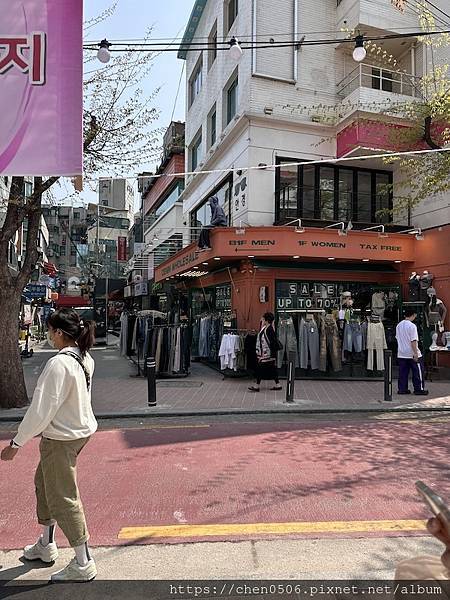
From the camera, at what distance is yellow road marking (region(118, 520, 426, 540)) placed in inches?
159

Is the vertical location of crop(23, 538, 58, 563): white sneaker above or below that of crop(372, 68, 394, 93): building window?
below

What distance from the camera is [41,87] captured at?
5285mm

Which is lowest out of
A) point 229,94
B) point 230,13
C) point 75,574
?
point 75,574

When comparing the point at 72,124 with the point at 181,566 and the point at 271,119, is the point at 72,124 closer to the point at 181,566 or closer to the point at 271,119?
the point at 181,566

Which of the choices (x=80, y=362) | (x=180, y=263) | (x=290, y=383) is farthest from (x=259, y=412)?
(x=180, y=263)

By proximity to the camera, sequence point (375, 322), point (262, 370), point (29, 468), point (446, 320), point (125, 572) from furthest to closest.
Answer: point (446, 320)
point (375, 322)
point (262, 370)
point (29, 468)
point (125, 572)

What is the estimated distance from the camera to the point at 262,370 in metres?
11.5

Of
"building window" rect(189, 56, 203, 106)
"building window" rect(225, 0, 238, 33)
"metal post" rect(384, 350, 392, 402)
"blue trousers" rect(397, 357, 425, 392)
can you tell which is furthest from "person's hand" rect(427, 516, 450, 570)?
"building window" rect(189, 56, 203, 106)

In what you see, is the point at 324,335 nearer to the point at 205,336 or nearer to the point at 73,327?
the point at 205,336

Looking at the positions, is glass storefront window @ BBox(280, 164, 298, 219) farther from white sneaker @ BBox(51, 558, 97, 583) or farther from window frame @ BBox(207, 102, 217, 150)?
white sneaker @ BBox(51, 558, 97, 583)

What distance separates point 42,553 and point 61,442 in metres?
0.90

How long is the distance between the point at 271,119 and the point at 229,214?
3406 millimetres

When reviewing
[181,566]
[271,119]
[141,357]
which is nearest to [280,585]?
[181,566]

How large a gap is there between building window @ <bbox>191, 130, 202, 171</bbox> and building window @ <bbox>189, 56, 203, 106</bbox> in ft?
7.41
